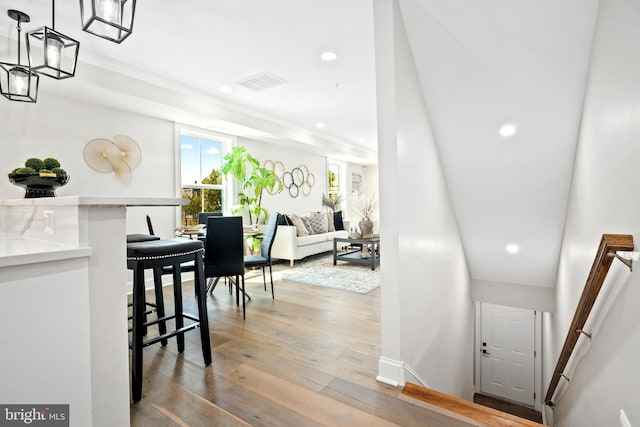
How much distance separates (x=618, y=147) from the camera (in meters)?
1.59

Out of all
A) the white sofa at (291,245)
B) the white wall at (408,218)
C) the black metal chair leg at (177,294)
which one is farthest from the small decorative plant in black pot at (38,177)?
the white sofa at (291,245)

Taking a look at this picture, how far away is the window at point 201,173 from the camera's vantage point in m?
4.88

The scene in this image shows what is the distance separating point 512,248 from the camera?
3699 mm

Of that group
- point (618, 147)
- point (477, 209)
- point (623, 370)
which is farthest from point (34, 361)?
point (477, 209)

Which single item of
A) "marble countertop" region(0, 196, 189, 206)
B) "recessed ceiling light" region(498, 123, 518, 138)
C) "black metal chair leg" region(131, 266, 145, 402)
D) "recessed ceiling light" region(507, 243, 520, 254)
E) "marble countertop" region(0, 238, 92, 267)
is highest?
"recessed ceiling light" region(498, 123, 518, 138)

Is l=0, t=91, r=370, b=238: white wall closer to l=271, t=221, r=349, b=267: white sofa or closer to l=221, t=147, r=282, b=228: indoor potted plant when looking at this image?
l=221, t=147, r=282, b=228: indoor potted plant

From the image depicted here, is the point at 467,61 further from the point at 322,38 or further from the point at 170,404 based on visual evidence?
the point at 170,404

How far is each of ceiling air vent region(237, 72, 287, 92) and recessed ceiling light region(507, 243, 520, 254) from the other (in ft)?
10.7

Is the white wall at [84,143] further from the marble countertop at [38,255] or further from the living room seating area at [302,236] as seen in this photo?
the marble countertop at [38,255]

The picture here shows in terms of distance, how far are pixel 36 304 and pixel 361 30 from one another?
2829 millimetres

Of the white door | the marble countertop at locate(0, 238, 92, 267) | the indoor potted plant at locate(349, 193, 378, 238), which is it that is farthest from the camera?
the indoor potted plant at locate(349, 193, 378, 238)

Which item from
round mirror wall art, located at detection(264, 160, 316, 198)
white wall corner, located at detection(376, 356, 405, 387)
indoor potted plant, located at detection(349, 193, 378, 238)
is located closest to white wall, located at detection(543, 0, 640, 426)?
white wall corner, located at detection(376, 356, 405, 387)

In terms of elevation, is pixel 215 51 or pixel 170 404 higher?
pixel 215 51

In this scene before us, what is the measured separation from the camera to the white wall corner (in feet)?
6.41
